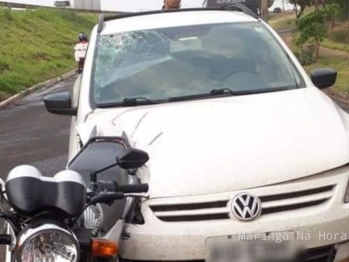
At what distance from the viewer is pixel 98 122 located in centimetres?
443

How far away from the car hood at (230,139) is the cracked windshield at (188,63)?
0.35m

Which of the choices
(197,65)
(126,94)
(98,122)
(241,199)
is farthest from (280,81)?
(241,199)

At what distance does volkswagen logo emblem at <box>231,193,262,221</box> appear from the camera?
3439mm

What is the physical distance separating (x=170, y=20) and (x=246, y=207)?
8.58ft

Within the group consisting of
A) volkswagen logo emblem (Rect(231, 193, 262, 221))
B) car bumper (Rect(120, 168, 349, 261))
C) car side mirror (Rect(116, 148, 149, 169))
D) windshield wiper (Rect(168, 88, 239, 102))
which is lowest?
car bumper (Rect(120, 168, 349, 261))

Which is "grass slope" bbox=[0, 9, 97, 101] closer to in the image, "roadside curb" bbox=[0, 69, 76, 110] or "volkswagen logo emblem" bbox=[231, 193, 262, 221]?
"roadside curb" bbox=[0, 69, 76, 110]

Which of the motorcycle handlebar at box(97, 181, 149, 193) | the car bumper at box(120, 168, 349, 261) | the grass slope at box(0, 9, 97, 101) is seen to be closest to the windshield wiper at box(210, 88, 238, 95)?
the car bumper at box(120, 168, 349, 261)

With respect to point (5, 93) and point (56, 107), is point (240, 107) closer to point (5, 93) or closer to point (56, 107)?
point (56, 107)

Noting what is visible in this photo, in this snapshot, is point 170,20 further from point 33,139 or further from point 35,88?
point 35,88

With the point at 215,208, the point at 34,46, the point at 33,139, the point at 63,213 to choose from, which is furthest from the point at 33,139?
the point at 34,46

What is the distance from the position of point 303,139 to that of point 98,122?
1.26 m

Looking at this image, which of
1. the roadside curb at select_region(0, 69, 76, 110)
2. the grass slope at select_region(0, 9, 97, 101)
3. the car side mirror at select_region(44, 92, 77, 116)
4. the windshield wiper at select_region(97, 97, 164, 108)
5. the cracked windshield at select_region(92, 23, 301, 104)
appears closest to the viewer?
the windshield wiper at select_region(97, 97, 164, 108)

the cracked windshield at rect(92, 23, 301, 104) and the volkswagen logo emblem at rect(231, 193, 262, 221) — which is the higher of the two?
the cracked windshield at rect(92, 23, 301, 104)

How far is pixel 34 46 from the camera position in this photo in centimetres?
3083
